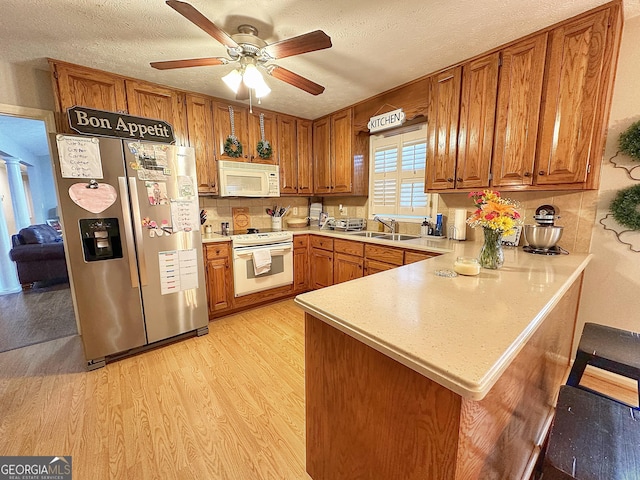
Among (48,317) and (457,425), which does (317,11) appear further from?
(48,317)

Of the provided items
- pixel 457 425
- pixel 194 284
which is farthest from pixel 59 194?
pixel 457 425

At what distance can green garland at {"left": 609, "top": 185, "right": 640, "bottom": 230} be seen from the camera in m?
1.65

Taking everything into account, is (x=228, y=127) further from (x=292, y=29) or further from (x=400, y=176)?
(x=400, y=176)

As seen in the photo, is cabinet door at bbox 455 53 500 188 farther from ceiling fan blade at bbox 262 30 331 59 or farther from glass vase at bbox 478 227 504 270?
ceiling fan blade at bbox 262 30 331 59

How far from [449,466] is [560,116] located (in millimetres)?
2150

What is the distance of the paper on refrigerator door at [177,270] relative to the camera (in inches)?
89.6

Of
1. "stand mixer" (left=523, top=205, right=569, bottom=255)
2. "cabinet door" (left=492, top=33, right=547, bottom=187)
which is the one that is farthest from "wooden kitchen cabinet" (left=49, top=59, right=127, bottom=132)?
"stand mixer" (left=523, top=205, right=569, bottom=255)

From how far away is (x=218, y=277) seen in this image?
2826 mm

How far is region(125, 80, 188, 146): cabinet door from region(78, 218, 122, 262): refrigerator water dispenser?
113 cm

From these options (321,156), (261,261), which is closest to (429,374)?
(261,261)

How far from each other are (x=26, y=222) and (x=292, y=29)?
681 centimetres

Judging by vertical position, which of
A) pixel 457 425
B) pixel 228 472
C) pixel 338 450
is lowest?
pixel 228 472

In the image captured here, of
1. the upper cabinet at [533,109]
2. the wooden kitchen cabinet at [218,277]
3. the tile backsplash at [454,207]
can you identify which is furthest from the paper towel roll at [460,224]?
the wooden kitchen cabinet at [218,277]

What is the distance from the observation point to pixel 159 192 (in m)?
2.17
